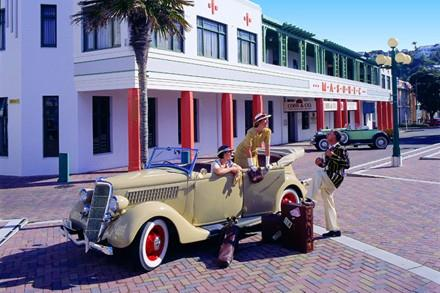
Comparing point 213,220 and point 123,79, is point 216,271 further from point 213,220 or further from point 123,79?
point 123,79

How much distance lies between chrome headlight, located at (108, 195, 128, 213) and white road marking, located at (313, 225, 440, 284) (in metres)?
3.27

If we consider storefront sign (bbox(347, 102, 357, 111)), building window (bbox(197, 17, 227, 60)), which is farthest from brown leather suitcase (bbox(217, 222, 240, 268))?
storefront sign (bbox(347, 102, 357, 111))

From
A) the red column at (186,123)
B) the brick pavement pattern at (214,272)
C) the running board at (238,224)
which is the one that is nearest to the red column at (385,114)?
the red column at (186,123)

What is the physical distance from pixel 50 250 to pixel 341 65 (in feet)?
111

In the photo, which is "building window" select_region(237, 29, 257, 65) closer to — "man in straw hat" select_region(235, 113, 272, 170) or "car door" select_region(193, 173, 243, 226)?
"man in straw hat" select_region(235, 113, 272, 170)

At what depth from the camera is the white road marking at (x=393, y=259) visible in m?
5.11

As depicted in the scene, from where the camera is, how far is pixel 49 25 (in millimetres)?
16578

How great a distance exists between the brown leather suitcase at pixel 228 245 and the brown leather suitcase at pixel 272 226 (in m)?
0.57

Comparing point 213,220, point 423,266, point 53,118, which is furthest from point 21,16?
point 423,266

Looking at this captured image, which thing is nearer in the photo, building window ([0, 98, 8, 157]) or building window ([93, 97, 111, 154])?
building window ([0, 98, 8, 157])

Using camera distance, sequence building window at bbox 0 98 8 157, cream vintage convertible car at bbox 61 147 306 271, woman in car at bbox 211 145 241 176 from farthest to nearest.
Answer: building window at bbox 0 98 8 157
woman in car at bbox 211 145 241 176
cream vintage convertible car at bbox 61 147 306 271

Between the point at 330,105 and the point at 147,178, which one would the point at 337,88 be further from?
the point at 147,178

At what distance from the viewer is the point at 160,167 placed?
6.53 meters

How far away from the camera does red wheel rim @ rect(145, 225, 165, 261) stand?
18.0 feet
